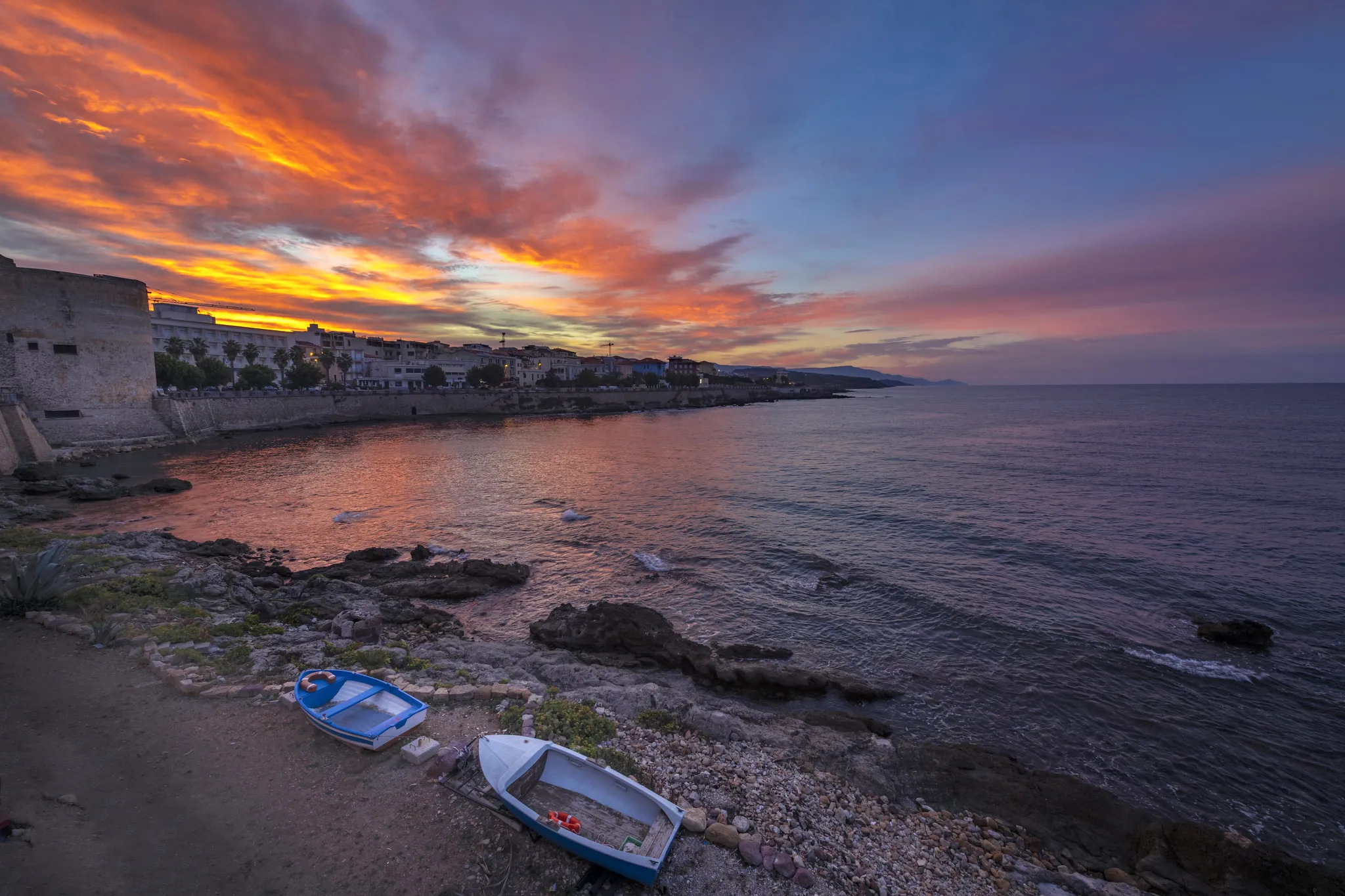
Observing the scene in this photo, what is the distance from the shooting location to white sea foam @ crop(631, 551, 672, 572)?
21672mm

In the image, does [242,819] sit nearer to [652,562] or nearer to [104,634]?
[104,634]

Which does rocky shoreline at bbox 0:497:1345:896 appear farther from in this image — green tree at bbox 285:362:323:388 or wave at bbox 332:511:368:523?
green tree at bbox 285:362:323:388

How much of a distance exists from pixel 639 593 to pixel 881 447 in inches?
1870

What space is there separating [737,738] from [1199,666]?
1393cm

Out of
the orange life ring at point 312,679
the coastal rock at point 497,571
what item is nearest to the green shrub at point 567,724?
the orange life ring at point 312,679

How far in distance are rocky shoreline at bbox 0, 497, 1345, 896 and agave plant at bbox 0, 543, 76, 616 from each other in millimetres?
499

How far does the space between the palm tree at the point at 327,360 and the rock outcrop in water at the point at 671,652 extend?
116 meters

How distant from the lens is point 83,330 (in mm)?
42656

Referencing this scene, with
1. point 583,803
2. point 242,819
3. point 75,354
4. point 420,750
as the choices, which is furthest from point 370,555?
point 75,354

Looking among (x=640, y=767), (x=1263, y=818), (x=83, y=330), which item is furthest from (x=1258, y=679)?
(x=83, y=330)

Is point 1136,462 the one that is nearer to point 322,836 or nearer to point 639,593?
point 639,593

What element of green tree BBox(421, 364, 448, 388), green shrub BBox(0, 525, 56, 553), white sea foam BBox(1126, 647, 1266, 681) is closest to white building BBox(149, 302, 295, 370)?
green tree BBox(421, 364, 448, 388)

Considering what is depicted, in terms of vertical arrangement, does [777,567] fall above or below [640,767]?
below

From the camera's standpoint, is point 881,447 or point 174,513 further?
point 881,447
